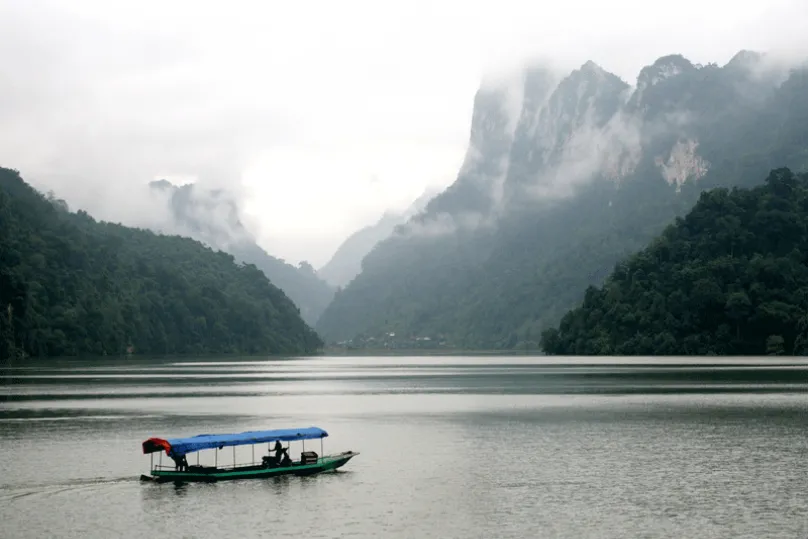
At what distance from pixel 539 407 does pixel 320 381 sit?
60932 mm

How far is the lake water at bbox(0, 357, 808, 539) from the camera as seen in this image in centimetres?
4162

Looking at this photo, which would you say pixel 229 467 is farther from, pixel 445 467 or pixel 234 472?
pixel 445 467

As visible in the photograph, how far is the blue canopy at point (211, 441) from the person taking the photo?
171ft

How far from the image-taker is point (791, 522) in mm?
40656

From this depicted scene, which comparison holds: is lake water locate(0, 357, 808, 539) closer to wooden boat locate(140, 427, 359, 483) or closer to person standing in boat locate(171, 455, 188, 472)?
wooden boat locate(140, 427, 359, 483)

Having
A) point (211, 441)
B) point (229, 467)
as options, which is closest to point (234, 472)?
point (211, 441)

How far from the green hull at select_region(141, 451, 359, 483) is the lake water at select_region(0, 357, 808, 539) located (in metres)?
0.69

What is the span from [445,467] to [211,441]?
12.6m

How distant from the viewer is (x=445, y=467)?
56.3 m

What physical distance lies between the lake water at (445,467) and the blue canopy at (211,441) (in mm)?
2005

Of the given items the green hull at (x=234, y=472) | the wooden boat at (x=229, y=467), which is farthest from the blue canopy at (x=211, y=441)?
the green hull at (x=234, y=472)

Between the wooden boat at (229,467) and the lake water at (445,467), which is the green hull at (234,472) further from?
the lake water at (445,467)

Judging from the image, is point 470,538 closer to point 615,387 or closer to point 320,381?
point 615,387

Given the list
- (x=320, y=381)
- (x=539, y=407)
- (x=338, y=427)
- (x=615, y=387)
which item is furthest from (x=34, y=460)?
(x=320, y=381)
